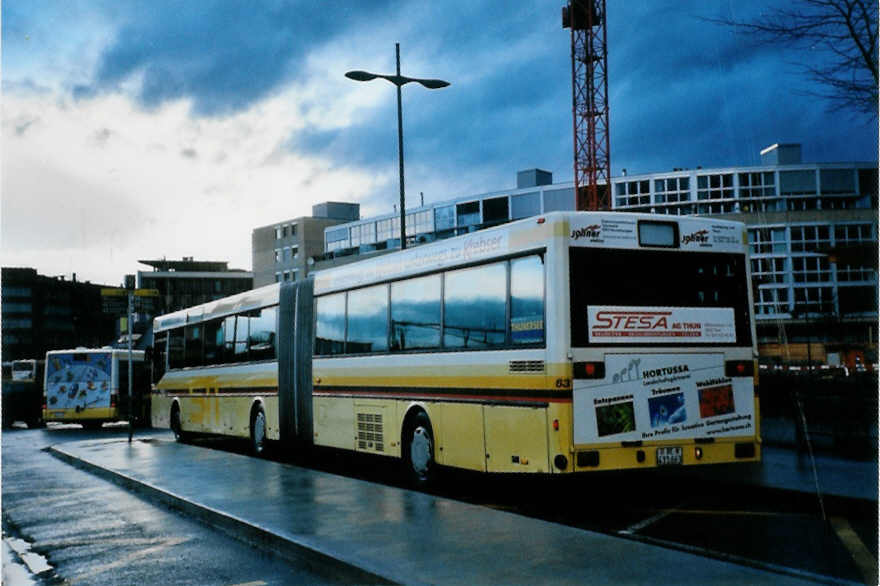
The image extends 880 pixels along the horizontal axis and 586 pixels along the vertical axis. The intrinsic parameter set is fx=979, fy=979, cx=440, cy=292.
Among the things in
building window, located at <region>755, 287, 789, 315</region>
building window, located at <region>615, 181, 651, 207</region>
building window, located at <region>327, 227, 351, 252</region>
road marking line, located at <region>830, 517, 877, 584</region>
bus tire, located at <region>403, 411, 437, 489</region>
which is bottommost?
road marking line, located at <region>830, 517, 877, 584</region>

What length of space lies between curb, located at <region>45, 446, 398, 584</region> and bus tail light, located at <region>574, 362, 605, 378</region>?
354 cm

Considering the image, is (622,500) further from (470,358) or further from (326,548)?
(326,548)

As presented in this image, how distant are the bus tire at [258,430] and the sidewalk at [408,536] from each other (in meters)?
5.04

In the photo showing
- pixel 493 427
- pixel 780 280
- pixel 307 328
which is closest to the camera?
pixel 493 427

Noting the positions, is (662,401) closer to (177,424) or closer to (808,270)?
(177,424)

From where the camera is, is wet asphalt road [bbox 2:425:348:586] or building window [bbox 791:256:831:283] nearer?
wet asphalt road [bbox 2:425:348:586]

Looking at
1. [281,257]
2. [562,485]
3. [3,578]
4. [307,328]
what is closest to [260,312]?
[307,328]

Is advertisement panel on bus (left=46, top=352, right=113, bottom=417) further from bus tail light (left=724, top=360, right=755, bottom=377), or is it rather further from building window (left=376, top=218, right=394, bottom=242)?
building window (left=376, top=218, right=394, bottom=242)

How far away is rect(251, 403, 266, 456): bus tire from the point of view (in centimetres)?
1875

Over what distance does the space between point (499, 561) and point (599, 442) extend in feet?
10.8

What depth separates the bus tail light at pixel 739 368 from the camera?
11094 millimetres

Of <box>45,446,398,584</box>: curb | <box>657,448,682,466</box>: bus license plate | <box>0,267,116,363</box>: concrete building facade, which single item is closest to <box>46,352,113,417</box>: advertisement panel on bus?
<box>45,446,398,584</box>: curb

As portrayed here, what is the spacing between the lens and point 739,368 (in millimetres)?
11141

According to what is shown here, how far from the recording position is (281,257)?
439ft
